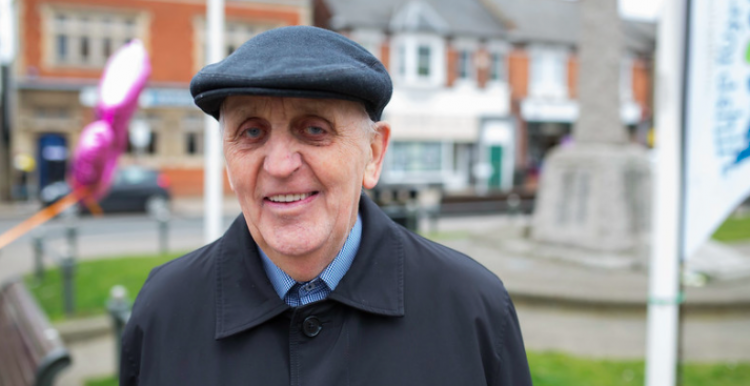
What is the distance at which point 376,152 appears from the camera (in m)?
1.68

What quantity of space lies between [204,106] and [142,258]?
28.2 feet

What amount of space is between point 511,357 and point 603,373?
336 cm

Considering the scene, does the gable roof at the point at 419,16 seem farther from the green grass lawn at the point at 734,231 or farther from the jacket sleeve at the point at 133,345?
the jacket sleeve at the point at 133,345

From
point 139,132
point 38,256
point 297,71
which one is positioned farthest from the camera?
point 139,132

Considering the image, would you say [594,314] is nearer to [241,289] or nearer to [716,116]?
[716,116]

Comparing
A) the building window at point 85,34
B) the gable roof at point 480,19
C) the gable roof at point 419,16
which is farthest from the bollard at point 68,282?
the gable roof at point 480,19

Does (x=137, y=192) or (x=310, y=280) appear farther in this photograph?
(x=137, y=192)

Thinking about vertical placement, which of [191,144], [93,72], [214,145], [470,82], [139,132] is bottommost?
[214,145]

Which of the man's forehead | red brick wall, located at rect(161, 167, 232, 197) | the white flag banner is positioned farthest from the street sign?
the man's forehead

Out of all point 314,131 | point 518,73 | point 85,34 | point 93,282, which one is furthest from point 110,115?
point 518,73

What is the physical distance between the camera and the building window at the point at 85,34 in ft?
74.6

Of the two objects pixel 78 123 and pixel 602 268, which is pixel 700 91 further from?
pixel 78 123

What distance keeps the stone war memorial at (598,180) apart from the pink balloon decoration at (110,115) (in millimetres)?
6077

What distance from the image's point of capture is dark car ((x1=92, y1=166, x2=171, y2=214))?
18.2 meters
